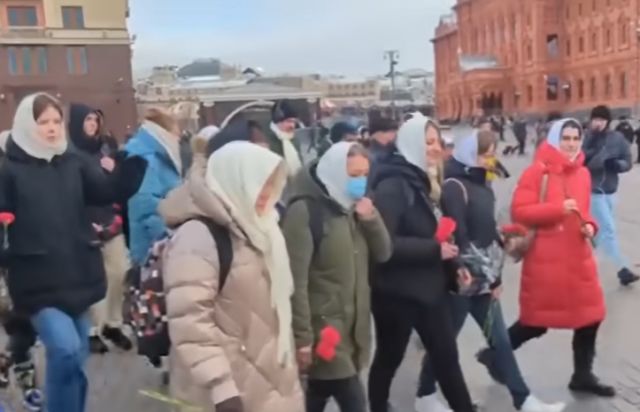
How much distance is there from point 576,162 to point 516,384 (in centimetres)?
122

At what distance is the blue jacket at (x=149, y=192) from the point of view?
16.7ft

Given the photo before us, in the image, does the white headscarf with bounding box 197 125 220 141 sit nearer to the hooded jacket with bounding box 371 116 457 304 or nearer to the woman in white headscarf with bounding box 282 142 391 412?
the woman in white headscarf with bounding box 282 142 391 412

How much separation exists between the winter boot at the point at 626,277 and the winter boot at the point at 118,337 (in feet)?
13.9

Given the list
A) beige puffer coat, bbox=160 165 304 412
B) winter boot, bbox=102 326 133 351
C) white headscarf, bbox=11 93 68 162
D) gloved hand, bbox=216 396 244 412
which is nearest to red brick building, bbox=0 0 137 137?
winter boot, bbox=102 326 133 351

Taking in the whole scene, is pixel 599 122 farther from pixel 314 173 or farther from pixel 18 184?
pixel 18 184

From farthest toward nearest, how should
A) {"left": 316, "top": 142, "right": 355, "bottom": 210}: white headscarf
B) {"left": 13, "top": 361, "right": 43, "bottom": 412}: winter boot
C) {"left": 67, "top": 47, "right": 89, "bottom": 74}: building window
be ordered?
{"left": 67, "top": 47, "right": 89, "bottom": 74}: building window, {"left": 13, "top": 361, "right": 43, "bottom": 412}: winter boot, {"left": 316, "top": 142, "right": 355, "bottom": 210}: white headscarf

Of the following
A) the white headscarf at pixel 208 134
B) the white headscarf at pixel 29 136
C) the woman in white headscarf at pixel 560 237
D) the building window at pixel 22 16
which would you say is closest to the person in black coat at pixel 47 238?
the white headscarf at pixel 29 136

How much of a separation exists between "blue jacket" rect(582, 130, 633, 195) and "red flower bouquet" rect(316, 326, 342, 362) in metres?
4.75

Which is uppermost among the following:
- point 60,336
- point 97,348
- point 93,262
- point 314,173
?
point 314,173

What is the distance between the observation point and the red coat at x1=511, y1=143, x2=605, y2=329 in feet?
15.6

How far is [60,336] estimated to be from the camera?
12.8ft

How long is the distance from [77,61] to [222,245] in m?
41.9

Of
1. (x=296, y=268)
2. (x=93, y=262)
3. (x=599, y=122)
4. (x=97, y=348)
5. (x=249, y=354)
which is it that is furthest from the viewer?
(x=599, y=122)

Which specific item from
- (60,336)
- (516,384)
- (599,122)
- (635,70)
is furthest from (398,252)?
(635,70)
